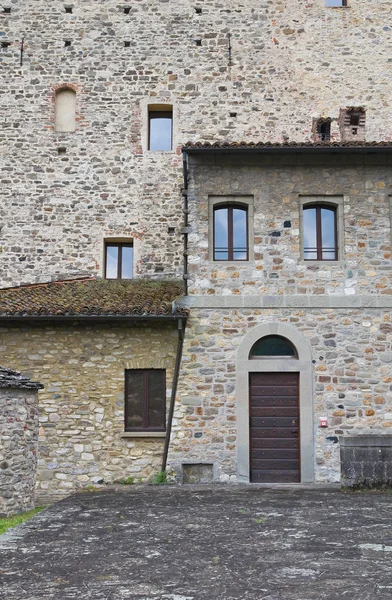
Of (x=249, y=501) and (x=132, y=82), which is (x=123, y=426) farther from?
(x=132, y=82)

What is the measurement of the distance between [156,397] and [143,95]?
336 inches

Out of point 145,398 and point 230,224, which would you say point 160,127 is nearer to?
point 230,224

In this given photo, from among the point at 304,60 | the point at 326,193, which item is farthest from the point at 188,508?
the point at 304,60

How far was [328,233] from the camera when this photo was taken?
12.6 m

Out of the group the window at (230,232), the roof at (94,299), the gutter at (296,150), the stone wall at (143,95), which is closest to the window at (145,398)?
the roof at (94,299)

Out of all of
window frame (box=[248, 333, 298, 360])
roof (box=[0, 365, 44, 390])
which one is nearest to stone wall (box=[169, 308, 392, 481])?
window frame (box=[248, 333, 298, 360])

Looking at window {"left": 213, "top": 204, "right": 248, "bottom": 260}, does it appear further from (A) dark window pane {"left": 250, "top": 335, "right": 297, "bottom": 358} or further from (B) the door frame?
(A) dark window pane {"left": 250, "top": 335, "right": 297, "bottom": 358}

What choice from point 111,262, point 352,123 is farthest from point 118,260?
point 352,123

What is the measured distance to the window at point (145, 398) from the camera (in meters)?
12.5

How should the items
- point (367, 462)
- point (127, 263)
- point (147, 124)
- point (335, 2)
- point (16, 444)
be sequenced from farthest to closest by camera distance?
point (335, 2), point (147, 124), point (127, 263), point (367, 462), point (16, 444)

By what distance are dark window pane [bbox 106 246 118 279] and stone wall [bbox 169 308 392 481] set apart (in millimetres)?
5179

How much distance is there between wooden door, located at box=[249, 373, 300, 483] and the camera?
1184cm

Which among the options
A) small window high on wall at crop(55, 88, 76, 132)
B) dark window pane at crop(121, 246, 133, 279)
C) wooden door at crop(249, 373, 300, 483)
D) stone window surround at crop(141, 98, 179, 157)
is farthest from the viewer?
small window high on wall at crop(55, 88, 76, 132)

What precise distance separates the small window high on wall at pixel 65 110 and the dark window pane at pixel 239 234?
6.66 meters
